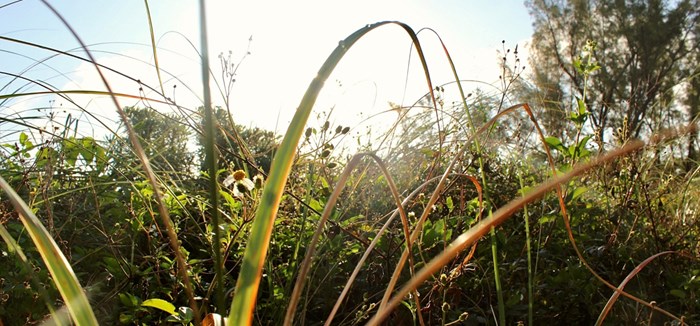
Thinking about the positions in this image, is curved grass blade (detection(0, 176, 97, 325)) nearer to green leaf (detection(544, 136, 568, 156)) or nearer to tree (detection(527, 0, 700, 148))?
green leaf (detection(544, 136, 568, 156))

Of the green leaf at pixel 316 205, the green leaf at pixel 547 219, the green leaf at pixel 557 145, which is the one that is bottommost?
the green leaf at pixel 547 219

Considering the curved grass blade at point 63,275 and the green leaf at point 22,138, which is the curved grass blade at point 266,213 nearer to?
the curved grass blade at point 63,275

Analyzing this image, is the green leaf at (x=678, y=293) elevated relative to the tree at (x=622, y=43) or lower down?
lower down

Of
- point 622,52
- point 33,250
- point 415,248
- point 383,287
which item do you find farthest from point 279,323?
point 622,52

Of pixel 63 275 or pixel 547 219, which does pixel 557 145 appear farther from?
Result: pixel 63 275

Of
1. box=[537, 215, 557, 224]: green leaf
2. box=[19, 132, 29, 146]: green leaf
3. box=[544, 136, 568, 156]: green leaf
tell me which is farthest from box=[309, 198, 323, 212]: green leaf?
box=[19, 132, 29, 146]: green leaf

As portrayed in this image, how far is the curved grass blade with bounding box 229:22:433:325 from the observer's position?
474mm

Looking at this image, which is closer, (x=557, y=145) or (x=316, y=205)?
(x=316, y=205)

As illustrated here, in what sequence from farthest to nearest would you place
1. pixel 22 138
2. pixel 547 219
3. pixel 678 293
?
pixel 22 138, pixel 547 219, pixel 678 293

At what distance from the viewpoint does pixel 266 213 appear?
48 centimetres

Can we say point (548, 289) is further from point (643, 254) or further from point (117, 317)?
point (117, 317)

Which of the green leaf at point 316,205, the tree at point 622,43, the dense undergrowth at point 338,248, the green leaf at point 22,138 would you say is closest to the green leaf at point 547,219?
the dense undergrowth at point 338,248

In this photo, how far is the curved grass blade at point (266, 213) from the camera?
0.47 m

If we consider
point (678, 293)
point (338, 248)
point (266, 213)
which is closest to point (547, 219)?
point (678, 293)
